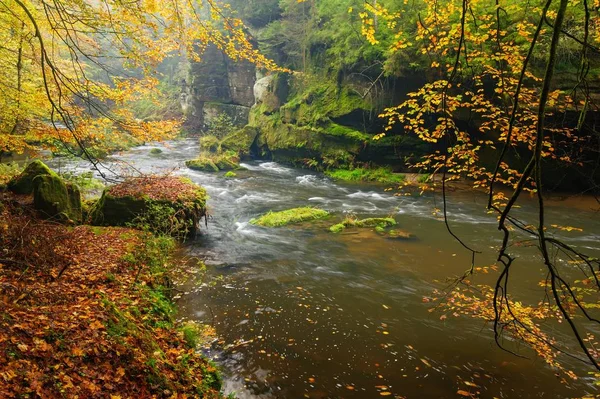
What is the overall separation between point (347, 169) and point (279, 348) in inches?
666

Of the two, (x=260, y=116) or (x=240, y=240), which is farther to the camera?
(x=260, y=116)

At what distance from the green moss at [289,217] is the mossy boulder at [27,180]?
660cm

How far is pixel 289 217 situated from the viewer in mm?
13055

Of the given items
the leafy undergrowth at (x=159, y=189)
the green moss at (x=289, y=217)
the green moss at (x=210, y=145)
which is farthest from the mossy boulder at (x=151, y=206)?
the green moss at (x=210, y=145)

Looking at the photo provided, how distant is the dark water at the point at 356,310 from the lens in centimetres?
505

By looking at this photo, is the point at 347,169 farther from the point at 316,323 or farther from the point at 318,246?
the point at 316,323

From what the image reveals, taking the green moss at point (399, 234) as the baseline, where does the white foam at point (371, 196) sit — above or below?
above

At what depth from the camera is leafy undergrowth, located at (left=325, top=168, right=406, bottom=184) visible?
65.0 ft

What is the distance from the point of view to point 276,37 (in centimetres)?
2842

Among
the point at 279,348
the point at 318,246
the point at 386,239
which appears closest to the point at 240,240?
the point at 318,246

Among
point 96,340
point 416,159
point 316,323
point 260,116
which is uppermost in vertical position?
point 260,116

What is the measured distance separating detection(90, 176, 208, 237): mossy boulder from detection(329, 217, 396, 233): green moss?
470 centimetres

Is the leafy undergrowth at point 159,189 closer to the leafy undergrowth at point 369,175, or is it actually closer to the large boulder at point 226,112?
the leafy undergrowth at point 369,175

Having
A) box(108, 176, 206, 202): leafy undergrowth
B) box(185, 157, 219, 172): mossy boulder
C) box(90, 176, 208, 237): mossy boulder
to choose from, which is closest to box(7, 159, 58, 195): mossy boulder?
box(90, 176, 208, 237): mossy boulder
